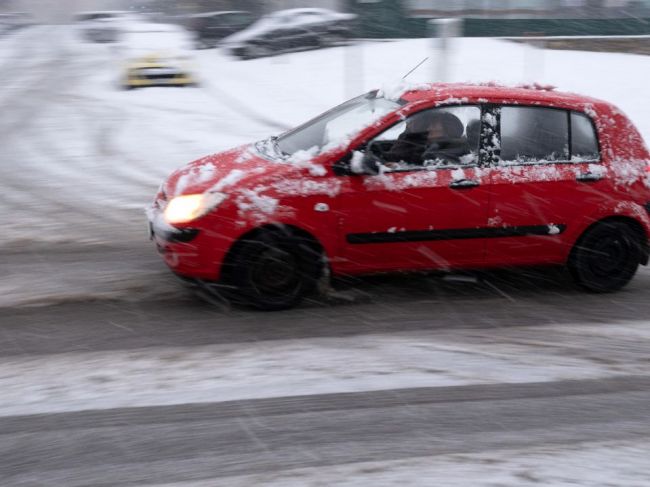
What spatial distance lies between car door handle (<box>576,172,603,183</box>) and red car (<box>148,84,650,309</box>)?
2 cm

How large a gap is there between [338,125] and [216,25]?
816 inches

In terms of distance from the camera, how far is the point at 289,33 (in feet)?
79.5

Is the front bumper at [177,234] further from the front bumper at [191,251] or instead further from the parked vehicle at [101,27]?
the parked vehicle at [101,27]

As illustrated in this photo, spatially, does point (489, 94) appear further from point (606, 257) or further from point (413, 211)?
point (606, 257)

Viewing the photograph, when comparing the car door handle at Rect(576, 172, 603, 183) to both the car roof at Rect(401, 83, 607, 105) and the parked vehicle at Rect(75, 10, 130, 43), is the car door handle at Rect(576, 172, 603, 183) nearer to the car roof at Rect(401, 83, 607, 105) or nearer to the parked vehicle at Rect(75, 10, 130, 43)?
the car roof at Rect(401, 83, 607, 105)

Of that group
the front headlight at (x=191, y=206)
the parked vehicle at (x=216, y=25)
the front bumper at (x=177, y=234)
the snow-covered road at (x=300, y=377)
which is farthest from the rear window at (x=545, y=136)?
the parked vehicle at (x=216, y=25)

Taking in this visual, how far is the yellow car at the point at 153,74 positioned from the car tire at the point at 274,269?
12747 mm

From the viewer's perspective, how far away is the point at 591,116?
6.44 m

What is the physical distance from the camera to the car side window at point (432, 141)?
6090 millimetres

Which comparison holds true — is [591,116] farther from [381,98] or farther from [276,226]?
[276,226]

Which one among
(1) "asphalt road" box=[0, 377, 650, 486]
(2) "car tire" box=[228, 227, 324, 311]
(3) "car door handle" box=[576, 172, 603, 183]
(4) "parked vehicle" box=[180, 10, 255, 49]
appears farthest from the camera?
(4) "parked vehicle" box=[180, 10, 255, 49]

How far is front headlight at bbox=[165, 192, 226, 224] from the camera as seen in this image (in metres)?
5.80

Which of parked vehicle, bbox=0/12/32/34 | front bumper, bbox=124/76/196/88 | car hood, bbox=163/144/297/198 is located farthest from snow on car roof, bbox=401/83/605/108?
parked vehicle, bbox=0/12/32/34

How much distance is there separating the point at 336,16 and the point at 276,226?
20.8 meters
